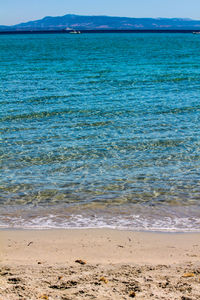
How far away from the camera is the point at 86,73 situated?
29406 millimetres

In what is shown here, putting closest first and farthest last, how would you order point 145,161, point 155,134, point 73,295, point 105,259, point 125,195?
point 73,295
point 105,259
point 125,195
point 145,161
point 155,134

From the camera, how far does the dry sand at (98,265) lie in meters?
4.79

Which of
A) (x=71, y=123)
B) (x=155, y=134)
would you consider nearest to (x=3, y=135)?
(x=71, y=123)

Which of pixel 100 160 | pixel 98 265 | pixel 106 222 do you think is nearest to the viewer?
pixel 98 265

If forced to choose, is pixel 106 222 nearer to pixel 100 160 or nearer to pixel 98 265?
pixel 98 265

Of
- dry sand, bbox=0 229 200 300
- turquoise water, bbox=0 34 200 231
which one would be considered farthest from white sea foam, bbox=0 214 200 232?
dry sand, bbox=0 229 200 300

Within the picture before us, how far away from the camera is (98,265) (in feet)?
18.4

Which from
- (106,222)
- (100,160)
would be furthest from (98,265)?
(100,160)

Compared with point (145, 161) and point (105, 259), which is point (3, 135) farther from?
point (105, 259)

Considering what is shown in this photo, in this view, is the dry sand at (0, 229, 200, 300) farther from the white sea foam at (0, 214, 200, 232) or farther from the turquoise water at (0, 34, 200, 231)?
the turquoise water at (0, 34, 200, 231)

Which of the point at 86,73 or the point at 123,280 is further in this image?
the point at 86,73

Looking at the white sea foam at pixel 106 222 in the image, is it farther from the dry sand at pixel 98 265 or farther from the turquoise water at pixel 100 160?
the dry sand at pixel 98 265

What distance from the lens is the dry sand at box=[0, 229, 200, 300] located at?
4.79 m

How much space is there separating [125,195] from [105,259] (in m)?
2.61
